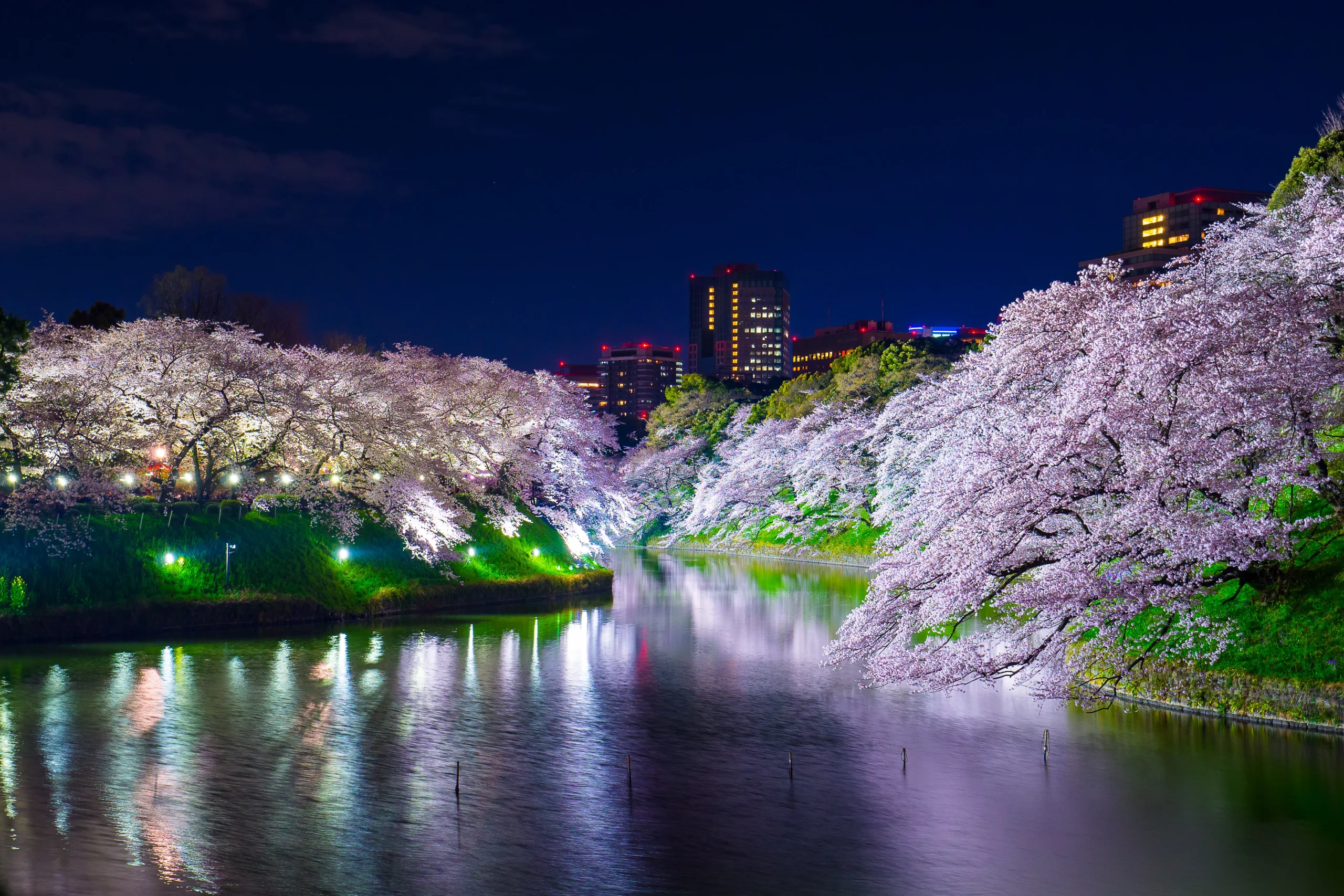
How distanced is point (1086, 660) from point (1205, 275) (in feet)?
29.8

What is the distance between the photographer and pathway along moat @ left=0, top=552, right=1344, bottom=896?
49.4 feet

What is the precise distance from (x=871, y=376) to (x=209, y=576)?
4564 centimetres

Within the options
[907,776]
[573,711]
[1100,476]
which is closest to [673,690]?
[573,711]

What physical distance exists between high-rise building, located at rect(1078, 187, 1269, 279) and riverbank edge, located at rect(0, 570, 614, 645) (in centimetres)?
10058

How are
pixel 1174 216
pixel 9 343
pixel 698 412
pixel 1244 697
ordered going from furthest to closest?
1. pixel 1174 216
2. pixel 698 412
3. pixel 9 343
4. pixel 1244 697

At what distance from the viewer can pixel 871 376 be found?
7225 centimetres

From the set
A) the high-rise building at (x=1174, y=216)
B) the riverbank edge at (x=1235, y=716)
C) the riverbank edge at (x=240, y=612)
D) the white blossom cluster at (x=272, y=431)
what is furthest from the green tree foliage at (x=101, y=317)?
the high-rise building at (x=1174, y=216)

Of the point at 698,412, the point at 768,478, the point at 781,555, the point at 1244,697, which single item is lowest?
the point at 1244,697

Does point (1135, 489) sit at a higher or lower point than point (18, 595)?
higher

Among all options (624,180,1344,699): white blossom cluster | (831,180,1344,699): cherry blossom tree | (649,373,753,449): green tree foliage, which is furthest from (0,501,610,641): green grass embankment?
(649,373,753,449): green tree foliage

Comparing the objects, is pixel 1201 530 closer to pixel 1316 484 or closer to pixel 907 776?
pixel 1316 484

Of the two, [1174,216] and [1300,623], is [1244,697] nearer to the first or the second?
[1300,623]

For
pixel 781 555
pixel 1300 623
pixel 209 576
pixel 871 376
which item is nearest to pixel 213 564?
pixel 209 576

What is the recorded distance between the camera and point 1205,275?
966 inches
